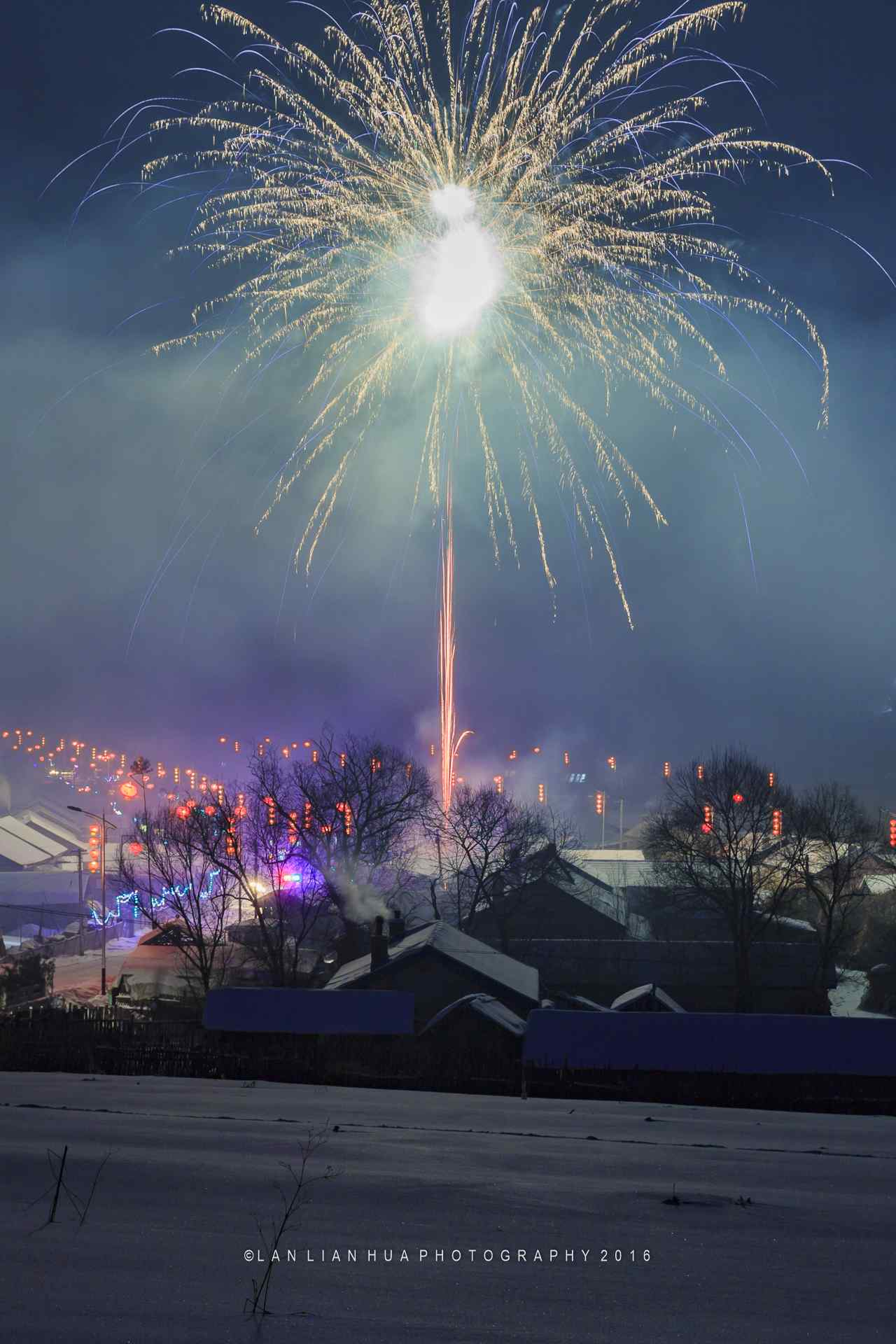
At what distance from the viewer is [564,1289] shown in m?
5.32

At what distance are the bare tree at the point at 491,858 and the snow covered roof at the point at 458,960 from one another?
10301 millimetres

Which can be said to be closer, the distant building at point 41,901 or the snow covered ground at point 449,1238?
the snow covered ground at point 449,1238

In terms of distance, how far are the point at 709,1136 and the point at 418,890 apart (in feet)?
147

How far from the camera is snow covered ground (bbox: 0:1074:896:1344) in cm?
491

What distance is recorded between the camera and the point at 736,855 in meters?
46.4

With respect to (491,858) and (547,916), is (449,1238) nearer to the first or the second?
(547,916)

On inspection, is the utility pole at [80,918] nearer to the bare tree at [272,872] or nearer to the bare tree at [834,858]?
the bare tree at [272,872]

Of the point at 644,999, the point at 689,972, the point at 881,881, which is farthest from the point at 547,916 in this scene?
the point at 881,881

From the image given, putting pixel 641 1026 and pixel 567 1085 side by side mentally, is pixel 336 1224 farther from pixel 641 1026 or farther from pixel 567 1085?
pixel 641 1026

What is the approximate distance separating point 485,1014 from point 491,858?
2776 cm

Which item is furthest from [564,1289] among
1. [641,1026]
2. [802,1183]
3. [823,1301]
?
[641,1026]

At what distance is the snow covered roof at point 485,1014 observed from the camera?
26.1 metres

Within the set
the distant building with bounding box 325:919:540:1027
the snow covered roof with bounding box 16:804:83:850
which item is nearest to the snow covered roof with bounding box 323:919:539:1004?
the distant building with bounding box 325:919:540:1027

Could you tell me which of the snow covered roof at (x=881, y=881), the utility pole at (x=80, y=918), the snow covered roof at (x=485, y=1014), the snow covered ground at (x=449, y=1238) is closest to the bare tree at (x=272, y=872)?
the utility pole at (x=80, y=918)
